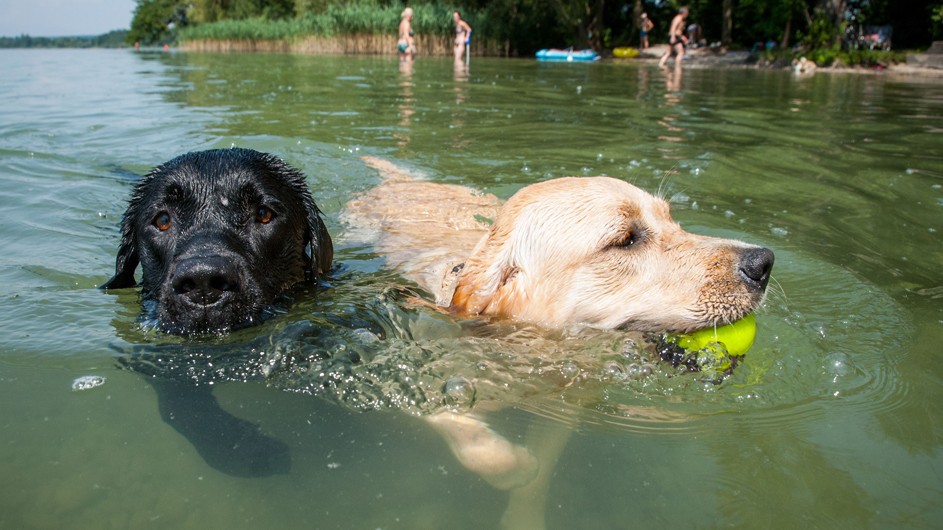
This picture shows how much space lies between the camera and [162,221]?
3998mm

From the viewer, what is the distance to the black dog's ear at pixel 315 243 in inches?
Answer: 179

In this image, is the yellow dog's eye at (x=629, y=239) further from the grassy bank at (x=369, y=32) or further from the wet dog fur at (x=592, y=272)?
the grassy bank at (x=369, y=32)

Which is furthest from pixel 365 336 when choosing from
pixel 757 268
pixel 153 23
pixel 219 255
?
pixel 153 23

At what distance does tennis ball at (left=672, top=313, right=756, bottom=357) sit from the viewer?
3.26 metres

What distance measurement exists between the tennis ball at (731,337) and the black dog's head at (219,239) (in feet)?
7.46

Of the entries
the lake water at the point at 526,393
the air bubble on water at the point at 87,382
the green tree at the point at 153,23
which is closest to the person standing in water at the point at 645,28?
the lake water at the point at 526,393

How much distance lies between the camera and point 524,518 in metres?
2.35

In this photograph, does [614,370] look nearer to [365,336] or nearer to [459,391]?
[459,391]

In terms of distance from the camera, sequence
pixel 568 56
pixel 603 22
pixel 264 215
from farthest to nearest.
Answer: pixel 603 22
pixel 568 56
pixel 264 215

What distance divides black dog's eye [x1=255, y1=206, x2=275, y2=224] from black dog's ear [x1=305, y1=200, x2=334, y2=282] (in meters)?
0.44

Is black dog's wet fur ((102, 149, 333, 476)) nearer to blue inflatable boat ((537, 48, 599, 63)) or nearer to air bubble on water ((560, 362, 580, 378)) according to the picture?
air bubble on water ((560, 362, 580, 378))

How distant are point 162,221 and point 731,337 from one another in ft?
10.3

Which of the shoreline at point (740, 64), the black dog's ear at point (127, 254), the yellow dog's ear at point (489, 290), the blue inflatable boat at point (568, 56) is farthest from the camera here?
the blue inflatable boat at point (568, 56)

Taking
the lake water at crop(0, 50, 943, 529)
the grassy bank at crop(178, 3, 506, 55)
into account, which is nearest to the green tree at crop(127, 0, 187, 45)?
the grassy bank at crop(178, 3, 506, 55)
